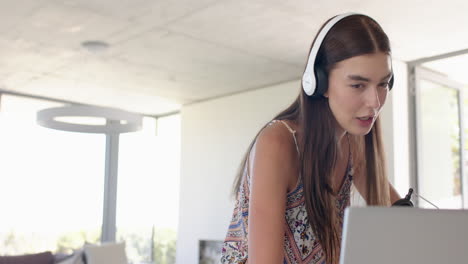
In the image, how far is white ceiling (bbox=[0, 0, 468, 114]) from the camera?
168 inches

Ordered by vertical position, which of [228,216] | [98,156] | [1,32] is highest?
[1,32]

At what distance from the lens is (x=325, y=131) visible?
981mm

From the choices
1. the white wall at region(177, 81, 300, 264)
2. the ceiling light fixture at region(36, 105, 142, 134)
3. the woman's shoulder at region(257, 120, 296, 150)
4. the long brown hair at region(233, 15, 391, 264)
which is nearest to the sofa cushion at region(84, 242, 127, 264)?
the ceiling light fixture at region(36, 105, 142, 134)

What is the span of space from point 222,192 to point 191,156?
2.83 feet

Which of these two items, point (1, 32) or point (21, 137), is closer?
point (1, 32)

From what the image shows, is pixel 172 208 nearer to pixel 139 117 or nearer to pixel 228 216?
pixel 228 216

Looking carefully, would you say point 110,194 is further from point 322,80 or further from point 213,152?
point 322,80

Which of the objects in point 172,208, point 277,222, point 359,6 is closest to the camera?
point 277,222

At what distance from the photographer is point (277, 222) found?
837 mm

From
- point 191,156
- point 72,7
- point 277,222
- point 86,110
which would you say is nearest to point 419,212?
point 277,222

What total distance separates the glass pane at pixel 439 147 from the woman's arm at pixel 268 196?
4972 mm

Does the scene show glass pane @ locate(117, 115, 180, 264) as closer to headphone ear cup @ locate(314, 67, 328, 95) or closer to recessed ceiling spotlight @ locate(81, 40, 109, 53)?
recessed ceiling spotlight @ locate(81, 40, 109, 53)

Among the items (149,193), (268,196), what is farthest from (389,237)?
(149,193)

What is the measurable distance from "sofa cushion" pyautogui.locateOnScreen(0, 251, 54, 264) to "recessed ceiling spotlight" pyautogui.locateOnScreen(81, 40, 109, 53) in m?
2.06
